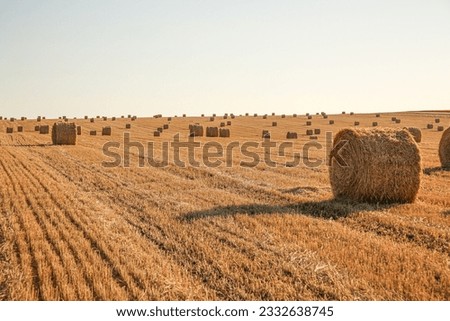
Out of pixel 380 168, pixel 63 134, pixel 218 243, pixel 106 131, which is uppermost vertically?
pixel 106 131

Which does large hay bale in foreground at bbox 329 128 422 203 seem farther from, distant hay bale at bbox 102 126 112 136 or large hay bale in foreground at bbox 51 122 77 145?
distant hay bale at bbox 102 126 112 136

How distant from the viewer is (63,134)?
28828 millimetres

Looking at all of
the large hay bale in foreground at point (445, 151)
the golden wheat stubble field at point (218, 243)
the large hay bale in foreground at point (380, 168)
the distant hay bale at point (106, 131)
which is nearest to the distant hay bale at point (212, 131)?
the distant hay bale at point (106, 131)

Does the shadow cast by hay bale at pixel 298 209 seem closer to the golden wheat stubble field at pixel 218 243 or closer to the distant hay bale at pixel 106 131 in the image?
the golden wheat stubble field at pixel 218 243

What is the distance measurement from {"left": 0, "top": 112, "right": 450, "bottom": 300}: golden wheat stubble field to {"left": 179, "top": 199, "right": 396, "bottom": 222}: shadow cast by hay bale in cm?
2

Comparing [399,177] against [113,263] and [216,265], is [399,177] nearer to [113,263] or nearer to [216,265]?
[216,265]

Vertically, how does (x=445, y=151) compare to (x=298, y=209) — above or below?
above

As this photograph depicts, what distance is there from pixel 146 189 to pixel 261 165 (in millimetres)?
6387

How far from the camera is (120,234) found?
8266 millimetres

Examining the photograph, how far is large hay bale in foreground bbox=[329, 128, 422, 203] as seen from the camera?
427 inches

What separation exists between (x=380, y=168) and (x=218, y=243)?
16.8 feet

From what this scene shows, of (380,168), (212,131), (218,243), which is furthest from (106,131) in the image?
(218,243)

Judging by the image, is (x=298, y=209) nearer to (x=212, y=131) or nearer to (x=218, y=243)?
(x=218, y=243)

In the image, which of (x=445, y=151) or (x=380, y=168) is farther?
(x=445, y=151)
